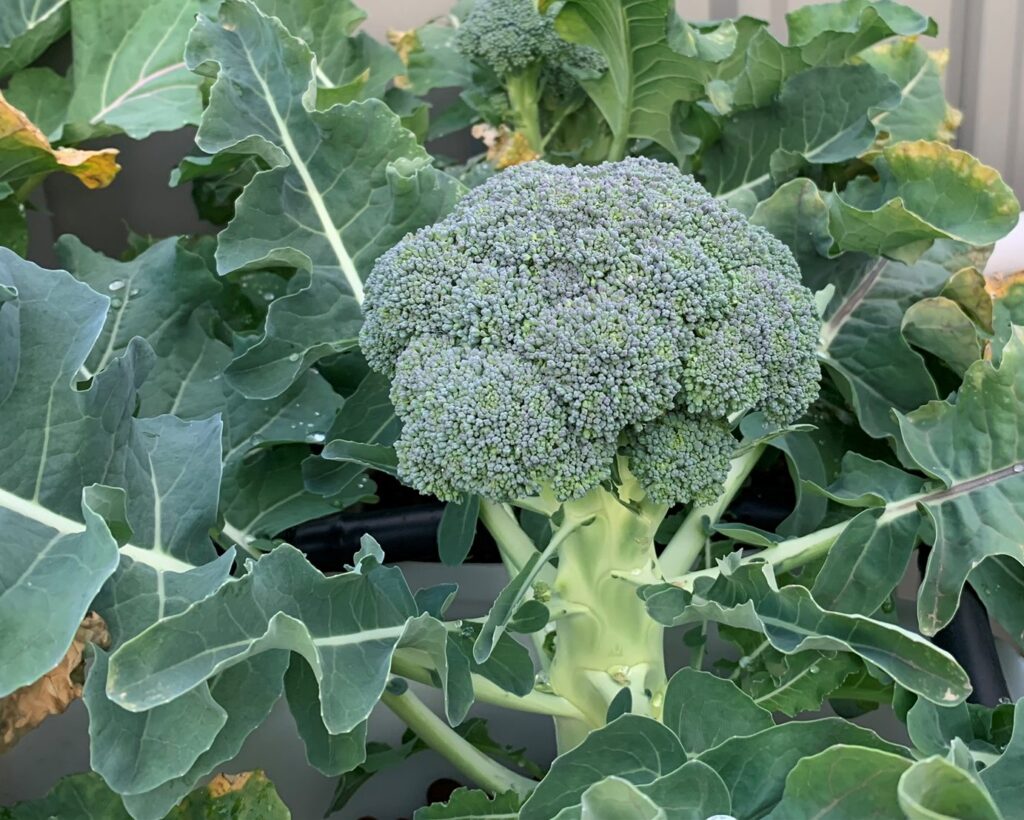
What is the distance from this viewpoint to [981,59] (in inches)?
39.0

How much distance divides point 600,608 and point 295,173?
15.2 inches

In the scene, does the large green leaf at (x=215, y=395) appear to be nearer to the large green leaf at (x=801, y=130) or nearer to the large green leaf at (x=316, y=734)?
the large green leaf at (x=316, y=734)

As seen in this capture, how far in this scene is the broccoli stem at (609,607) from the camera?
2.01ft

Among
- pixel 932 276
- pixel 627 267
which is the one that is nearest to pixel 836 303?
pixel 932 276

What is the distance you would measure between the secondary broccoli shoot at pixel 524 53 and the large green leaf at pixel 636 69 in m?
0.04

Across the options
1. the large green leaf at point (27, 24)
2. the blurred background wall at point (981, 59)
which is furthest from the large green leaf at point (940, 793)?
the large green leaf at point (27, 24)

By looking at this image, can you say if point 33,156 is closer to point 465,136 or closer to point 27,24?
point 27,24

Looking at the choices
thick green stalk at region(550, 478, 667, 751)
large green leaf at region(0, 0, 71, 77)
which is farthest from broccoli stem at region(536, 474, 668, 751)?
large green leaf at region(0, 0, 71, 77)

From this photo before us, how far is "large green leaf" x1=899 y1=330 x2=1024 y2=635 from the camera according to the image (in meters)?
0.61

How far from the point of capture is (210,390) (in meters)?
0.74

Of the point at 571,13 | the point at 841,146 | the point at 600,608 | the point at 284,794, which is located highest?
the point at 571,13

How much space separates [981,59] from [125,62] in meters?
0.89

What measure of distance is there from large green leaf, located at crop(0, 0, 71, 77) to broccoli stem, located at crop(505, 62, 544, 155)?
0.47m

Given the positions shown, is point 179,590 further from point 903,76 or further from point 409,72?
point 903,76
